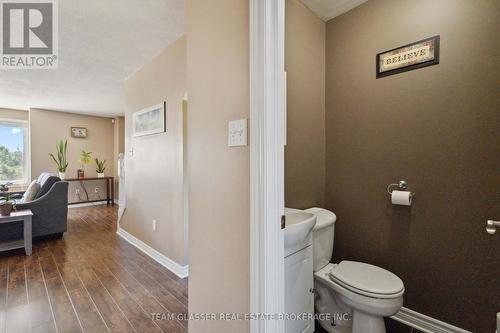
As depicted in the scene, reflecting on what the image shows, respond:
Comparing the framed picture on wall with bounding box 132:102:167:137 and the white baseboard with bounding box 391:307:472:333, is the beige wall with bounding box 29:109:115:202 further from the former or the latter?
the white baseboard with bounding box 391:307:472:333

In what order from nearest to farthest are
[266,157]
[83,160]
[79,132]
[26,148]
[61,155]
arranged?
1. [266,157]
2. [26,148]
3. [61,155]
4. [83,160]
5. [79,132]

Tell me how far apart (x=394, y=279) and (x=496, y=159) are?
90 cm

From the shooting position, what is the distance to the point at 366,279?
1398 millimetres

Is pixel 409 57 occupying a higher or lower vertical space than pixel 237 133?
higher

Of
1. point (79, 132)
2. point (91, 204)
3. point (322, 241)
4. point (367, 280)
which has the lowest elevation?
point (91, 204)

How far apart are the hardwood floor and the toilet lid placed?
115 cm

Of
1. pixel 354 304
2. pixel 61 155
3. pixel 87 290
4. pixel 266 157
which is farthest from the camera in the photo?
pixel 61 155

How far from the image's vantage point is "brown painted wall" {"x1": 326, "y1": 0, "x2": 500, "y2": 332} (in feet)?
4.46

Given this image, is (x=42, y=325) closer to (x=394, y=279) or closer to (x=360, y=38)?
(x=394, y=279)

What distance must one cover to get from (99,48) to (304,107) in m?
2.29

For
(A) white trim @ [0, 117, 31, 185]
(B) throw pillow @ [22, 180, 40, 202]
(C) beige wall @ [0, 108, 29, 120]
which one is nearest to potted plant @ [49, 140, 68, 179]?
(A) white trim @ [0, 117, 31, 185]

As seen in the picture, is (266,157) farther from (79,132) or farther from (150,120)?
(79,132)

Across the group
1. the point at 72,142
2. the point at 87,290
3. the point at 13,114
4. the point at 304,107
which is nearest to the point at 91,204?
the point at 72,142

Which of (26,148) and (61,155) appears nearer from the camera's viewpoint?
(26,148)
